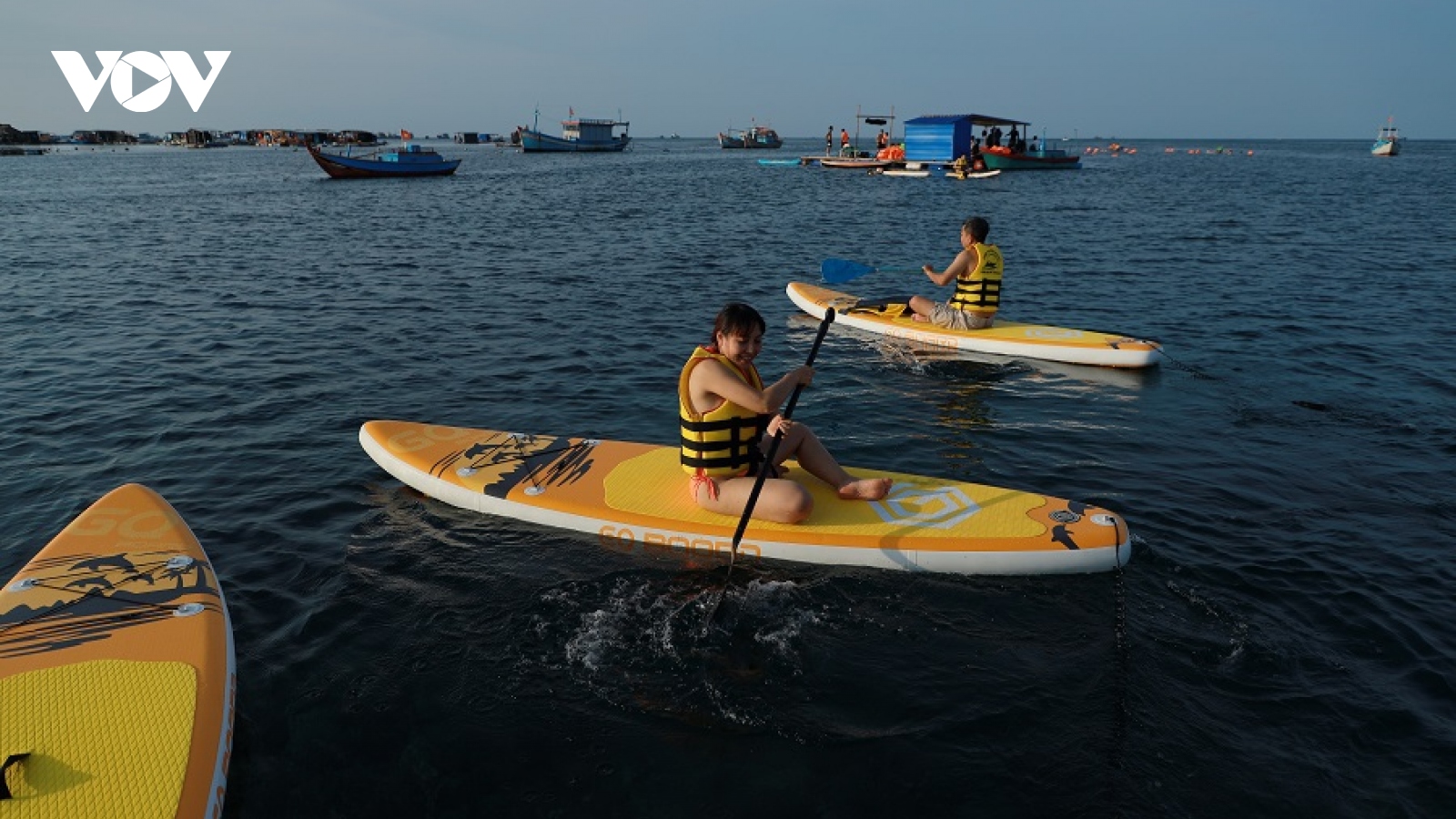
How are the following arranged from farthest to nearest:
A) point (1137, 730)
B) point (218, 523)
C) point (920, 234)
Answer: point (920, 234) < point (218, 523) < point (1137, 730)

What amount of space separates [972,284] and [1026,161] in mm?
46481

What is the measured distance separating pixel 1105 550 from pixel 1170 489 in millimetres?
2168

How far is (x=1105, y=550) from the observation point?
19.4ft

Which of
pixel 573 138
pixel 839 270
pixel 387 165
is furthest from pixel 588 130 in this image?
pixel 839 270

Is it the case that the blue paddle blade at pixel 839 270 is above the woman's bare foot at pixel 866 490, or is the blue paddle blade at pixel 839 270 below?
above

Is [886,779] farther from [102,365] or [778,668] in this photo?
[102,365]

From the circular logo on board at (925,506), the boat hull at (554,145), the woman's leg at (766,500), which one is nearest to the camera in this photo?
the woman's leg at (766,500)

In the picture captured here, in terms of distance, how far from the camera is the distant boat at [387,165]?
5056 centimetres

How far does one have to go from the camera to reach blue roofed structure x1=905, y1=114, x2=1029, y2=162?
5125 cm

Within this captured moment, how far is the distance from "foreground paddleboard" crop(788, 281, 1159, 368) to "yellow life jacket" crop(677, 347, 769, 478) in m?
5.62

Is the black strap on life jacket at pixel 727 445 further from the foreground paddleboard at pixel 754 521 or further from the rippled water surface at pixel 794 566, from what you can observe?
the rippled water surface at pixel 794 566

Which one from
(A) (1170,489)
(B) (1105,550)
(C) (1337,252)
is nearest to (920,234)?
(C) (1337,252)

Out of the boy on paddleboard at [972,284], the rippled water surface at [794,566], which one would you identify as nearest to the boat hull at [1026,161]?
the rippled water surface at [794,566]

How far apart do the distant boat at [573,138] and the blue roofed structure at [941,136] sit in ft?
168
